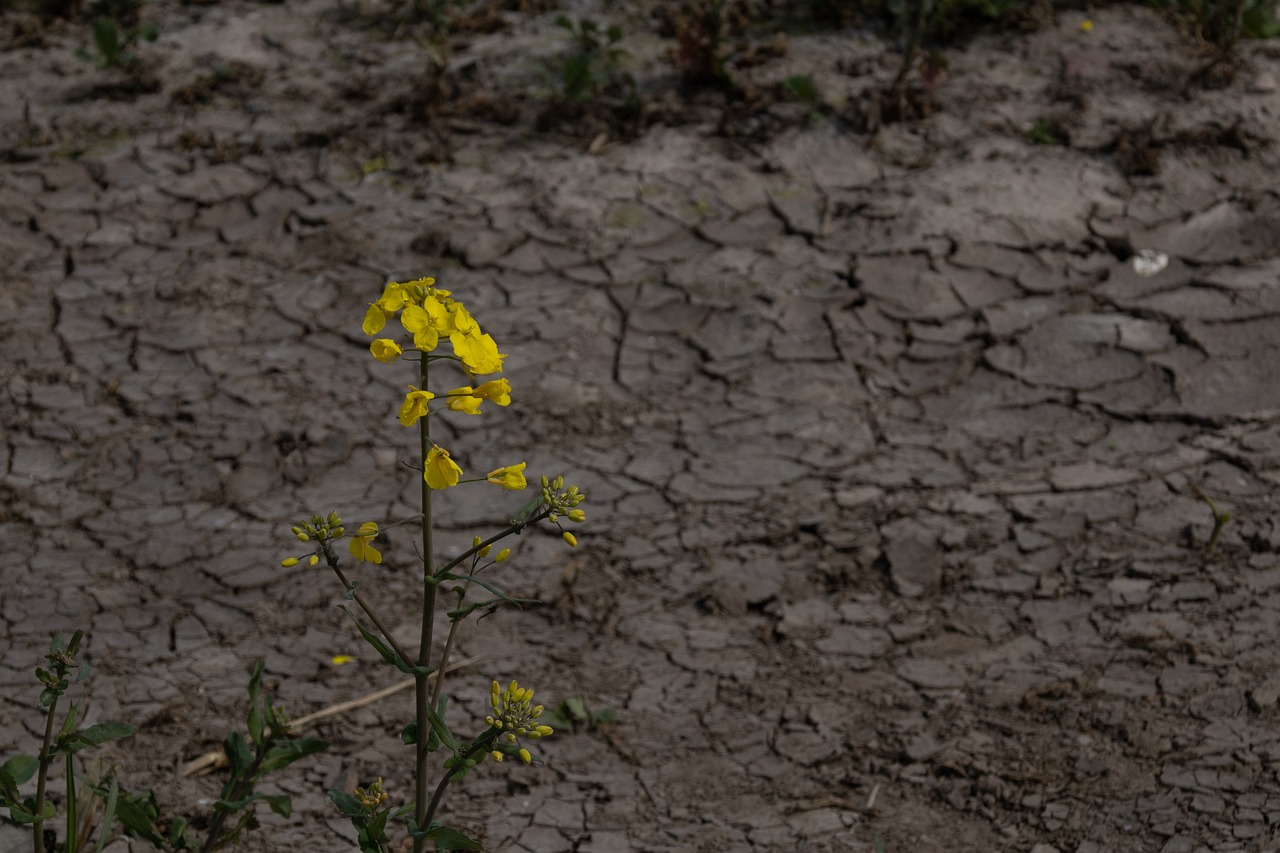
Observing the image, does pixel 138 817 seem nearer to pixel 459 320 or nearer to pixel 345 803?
pixel 345 803

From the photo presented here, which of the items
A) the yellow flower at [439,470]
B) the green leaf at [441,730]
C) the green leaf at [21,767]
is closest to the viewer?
the yellow flower at [439,470]

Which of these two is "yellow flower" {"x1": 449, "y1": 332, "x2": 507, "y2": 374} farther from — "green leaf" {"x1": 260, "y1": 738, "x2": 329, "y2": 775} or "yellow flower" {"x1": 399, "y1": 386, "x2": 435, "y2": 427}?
"green leaf" {"x1": 260, "y1": 738, "x2": 329, "y2": 775}

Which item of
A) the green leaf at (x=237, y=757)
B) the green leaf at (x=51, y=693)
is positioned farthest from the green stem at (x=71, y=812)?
the green leaf at (x=237, y=757)

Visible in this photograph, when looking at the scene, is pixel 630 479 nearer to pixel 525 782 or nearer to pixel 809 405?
pixel 809 405

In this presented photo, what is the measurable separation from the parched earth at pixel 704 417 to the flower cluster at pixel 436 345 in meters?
1.14

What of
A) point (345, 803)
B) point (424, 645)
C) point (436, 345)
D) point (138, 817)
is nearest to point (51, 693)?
point (138, 817)

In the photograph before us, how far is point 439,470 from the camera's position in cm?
192

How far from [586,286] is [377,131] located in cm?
122

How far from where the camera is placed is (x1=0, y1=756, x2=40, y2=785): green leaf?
2256 millimetres

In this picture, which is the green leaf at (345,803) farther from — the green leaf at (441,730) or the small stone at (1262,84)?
the small stone at (1262,84)

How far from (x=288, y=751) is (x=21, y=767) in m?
0.50

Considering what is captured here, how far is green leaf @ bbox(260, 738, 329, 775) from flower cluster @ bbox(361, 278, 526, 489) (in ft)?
1.93

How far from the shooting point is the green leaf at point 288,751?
2197mm

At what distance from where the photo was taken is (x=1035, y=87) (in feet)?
16.3
